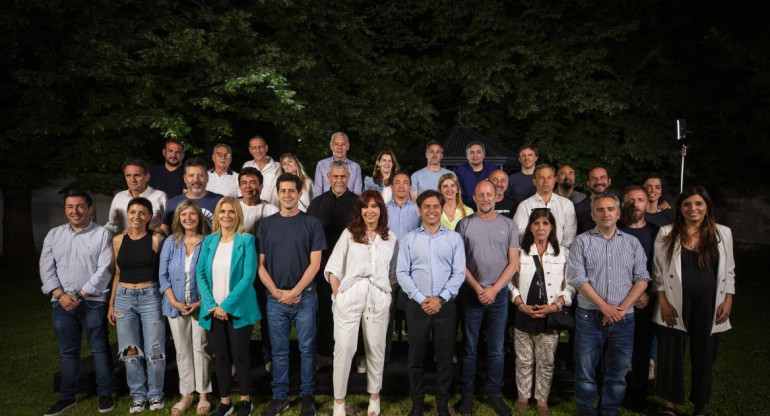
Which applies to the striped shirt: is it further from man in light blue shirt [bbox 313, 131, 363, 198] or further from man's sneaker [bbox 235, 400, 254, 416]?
man's sneaker [bbox 235, 400, 254, 416]

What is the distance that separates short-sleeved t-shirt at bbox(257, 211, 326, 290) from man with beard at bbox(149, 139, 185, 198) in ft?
6.65

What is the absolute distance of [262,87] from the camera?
36.2ft

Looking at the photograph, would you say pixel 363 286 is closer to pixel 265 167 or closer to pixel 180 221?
pixel 180 221

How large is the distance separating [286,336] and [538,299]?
2.33 m

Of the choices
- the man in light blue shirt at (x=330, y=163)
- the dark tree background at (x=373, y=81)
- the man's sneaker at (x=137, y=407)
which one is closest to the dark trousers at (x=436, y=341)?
the man in light blue shirt at (x=330, y=163)

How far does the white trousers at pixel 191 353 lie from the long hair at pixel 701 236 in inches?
166

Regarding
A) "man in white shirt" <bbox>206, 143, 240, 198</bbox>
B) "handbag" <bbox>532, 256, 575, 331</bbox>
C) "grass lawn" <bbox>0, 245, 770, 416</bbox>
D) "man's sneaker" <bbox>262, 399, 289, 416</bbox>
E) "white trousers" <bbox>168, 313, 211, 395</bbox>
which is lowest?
"grass lawn" <bbox>0, 245, 770, 416</bbox>

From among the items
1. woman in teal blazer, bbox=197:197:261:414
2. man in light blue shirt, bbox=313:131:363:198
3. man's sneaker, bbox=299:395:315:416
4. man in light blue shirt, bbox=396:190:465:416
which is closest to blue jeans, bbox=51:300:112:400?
woman in teal blazer, bbox=197:197:261:414

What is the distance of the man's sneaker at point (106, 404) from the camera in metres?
4.80

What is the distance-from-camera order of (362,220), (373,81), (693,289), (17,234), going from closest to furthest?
(693,289), (362,220), (373,81), (17,234)

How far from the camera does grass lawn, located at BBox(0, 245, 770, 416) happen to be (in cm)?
492

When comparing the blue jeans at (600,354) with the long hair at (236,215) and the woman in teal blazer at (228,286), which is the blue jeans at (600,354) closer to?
the woman in teal blazer at (228,286)

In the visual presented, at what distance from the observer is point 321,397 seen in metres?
5.10

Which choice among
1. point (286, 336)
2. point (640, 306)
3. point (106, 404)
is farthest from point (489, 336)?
point (106, 404)
